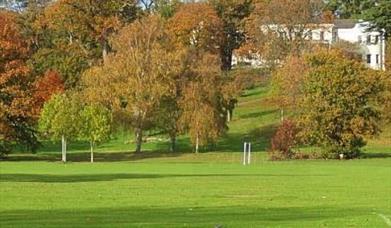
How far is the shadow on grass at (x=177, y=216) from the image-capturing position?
68.7ft

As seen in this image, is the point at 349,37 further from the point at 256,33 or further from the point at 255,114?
the point at 255,114

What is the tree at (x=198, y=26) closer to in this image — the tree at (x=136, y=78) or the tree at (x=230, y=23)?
the tree at (x=230, y=23)

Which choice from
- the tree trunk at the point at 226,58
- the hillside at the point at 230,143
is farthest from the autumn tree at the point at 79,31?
the tree trunk at the point at 226,58

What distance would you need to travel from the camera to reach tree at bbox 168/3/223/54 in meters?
105

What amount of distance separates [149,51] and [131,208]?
2063 inches

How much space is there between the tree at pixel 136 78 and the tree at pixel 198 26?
78.4ft

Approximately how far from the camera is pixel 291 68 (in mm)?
86062

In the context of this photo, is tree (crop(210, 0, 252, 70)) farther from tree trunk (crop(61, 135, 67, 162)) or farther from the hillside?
tree trunk (crop(61, 135, 67, 162))

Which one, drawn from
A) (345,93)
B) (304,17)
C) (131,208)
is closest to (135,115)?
(345,93)

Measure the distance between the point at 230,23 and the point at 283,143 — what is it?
4167 centimetres

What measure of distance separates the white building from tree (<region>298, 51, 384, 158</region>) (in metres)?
29.6

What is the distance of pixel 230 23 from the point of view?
114125 mm

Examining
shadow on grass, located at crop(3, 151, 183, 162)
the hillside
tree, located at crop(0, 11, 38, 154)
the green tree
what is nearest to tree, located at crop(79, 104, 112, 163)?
shadow on grass, located at crop(3, 151, 183, 162)

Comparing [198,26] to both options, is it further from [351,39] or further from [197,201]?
[197,201]
